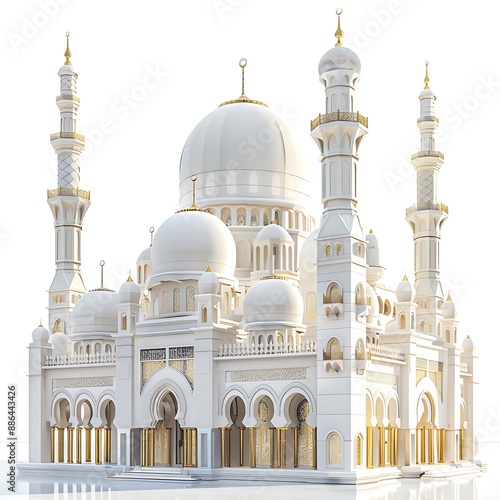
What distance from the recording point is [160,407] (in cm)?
2222

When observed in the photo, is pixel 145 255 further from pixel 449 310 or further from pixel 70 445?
pixel 449 310

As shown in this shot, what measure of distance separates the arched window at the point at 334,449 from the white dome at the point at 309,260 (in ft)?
18.2

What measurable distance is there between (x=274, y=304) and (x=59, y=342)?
700 centimetres

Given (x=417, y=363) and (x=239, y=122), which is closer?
(x=417, y=363)

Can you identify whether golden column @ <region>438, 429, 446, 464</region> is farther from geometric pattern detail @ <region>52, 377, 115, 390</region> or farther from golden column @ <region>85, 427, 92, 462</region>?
golden column @ <region>85, 427, 92, 462</region>

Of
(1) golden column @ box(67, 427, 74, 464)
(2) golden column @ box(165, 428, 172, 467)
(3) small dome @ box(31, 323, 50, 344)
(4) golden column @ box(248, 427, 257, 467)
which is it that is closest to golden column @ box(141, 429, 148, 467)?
(2) golden column @ box(165, 428, 172, 467)

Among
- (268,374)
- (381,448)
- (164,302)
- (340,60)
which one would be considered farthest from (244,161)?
(381,448)

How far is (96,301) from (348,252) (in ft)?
25.5

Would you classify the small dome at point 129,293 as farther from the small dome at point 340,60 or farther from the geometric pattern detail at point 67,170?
the small dome at point 340,60

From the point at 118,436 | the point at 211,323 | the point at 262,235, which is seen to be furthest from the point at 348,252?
the point at 118,436

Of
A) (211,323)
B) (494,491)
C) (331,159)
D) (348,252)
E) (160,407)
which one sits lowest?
(494,491)

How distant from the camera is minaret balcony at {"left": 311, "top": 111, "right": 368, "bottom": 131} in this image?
20.8 metres

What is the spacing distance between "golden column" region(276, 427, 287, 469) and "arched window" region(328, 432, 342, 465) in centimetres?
139

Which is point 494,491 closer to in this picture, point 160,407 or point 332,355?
point 332,355
